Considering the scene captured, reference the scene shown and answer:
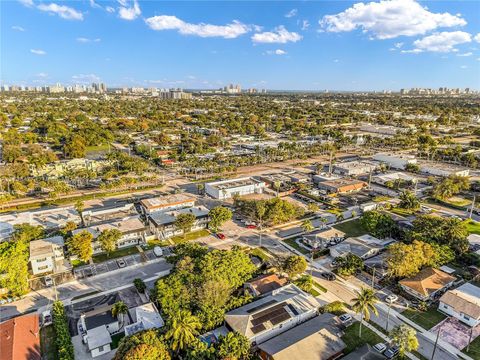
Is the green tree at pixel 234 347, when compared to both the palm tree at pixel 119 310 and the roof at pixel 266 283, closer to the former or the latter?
the roof at pixel 266 283

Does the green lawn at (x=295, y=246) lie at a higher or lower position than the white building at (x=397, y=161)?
lower

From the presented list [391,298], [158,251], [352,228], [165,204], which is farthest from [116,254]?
[352,228]

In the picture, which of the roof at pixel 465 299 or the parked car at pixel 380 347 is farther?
the roof at pixel 465 299

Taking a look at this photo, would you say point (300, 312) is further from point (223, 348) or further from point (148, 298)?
point (148, 298)

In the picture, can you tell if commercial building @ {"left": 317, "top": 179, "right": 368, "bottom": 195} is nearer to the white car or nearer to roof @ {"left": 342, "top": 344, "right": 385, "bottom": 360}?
the white car

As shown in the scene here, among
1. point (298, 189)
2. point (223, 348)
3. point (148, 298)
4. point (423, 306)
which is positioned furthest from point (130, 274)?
point (298, 189)

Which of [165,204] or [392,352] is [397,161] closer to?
[165,204]

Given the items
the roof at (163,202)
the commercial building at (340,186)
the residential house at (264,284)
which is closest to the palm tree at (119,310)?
the residential house at (264,284)
